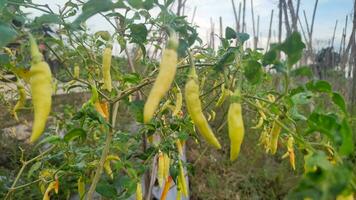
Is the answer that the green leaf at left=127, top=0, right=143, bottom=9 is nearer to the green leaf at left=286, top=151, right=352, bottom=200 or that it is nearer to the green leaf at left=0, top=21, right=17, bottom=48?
the green leaf at left=0, top=21, right=17, bottom=48

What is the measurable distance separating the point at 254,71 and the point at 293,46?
7 cm

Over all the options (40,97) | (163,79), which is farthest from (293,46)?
(40,97)

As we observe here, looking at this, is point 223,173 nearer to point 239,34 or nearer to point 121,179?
point 121,179

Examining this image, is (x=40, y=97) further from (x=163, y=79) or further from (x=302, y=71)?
(x=302, y=71)

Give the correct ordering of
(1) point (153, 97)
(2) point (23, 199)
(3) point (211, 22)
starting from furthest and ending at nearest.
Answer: (3) point (211, 22) < (2) point (23, 199) < (1) point (153, 97)

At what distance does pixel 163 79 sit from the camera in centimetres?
53

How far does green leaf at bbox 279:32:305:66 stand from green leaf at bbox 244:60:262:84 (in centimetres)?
5

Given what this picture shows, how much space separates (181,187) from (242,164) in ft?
7.11

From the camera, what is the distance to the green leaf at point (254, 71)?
0.60 m

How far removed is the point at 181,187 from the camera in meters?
1.11

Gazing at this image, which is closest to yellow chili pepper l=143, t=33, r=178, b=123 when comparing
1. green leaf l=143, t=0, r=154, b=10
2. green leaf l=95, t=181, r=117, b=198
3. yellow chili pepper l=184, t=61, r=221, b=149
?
yellow chili pepper l=184, t=61, r=221, b=149

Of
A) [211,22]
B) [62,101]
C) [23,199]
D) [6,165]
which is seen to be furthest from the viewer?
[211,22]

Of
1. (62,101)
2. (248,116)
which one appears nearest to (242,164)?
(248,116)

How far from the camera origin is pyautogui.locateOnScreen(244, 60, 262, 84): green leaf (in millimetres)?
600
